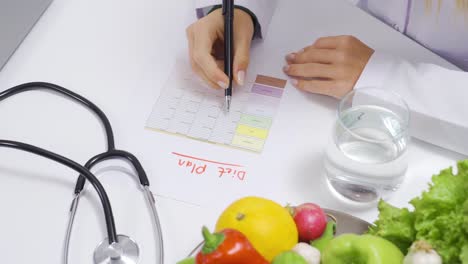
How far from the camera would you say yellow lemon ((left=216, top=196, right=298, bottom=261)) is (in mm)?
540

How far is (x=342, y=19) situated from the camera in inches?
35.4

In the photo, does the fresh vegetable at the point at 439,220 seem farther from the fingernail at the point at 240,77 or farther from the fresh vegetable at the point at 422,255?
the fingernail at the point at 240,77

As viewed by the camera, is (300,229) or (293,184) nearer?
(300,229)

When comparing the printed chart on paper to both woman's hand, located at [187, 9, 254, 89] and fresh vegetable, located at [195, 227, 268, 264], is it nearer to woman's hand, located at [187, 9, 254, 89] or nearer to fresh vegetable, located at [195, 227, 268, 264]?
woman's hand, located at [187, 9, 254, 89]

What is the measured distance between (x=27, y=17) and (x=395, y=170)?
63cm

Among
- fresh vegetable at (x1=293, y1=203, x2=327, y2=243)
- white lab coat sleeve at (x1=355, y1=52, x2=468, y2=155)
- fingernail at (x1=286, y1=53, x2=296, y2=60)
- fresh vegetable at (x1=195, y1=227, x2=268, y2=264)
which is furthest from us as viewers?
fingernail at (x1=286, y1=53, x2=296, y2=60)

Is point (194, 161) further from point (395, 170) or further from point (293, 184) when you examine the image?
point (395, 170)

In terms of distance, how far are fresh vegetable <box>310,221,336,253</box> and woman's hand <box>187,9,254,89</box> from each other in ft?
0.91

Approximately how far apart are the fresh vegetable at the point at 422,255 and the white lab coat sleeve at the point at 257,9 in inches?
18.6

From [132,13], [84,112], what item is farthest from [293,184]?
[132,13]

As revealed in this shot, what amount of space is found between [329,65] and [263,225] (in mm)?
343

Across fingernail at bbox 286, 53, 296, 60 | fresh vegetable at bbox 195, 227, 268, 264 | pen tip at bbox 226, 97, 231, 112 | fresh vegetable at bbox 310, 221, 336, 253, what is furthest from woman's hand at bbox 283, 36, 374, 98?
fresh vegetable at bbox 195, 227, 268, 264

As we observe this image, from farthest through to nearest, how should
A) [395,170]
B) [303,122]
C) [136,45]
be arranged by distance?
[136,45] → [303,122] → [395,170]

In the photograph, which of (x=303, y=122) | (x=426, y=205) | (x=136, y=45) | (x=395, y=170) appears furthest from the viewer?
(x=136, y=45)
